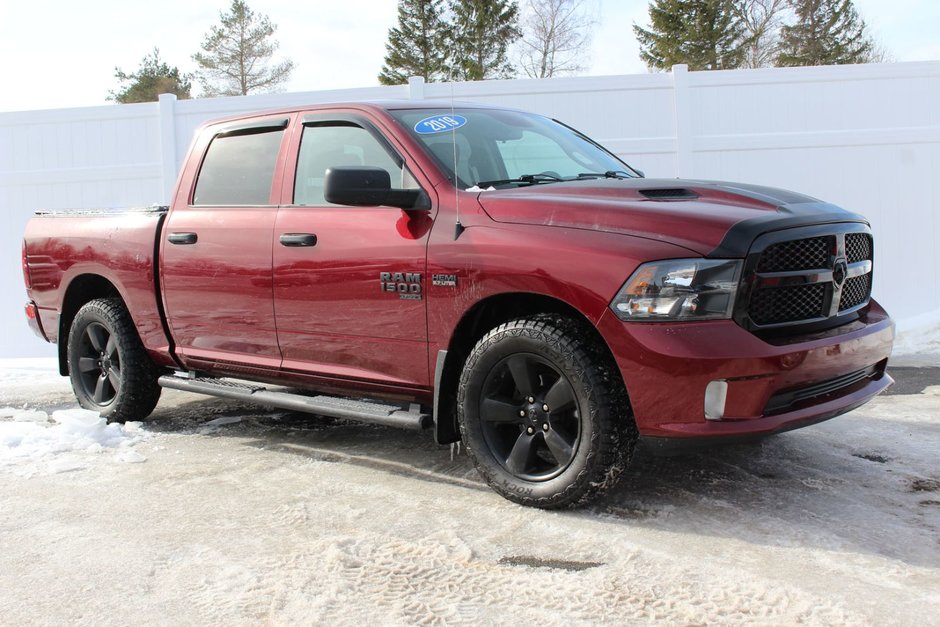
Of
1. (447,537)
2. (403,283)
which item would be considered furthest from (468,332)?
(447,537)

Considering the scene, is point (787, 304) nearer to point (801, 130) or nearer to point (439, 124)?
point (439, 124)

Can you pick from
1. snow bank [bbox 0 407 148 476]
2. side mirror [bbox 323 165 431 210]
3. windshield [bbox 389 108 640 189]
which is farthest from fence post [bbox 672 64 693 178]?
snow bank [bbox 0 407 148 476]

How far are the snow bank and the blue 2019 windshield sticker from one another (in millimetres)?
2359

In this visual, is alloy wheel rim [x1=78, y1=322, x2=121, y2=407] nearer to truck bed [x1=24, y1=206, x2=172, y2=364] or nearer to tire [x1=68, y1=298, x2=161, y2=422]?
tire [x1=68, y1=298, x2=161, y2=422]

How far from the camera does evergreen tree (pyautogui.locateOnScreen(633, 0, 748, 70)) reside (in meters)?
35.6

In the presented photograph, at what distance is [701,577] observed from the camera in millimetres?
3088

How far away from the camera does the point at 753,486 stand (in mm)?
4094

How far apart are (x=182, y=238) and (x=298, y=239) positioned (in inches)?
39.6

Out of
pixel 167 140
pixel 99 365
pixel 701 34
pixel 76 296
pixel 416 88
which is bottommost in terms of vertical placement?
pixel 99 365

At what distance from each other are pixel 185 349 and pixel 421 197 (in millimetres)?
2055

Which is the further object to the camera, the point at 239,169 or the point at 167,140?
the point at 167,140

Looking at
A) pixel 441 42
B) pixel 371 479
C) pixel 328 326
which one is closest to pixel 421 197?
pixel 328 326

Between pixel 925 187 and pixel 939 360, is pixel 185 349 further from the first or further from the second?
pixel 925 187

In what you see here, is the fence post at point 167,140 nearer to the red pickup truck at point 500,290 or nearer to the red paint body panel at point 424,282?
the red paint body panel at point 424,282
